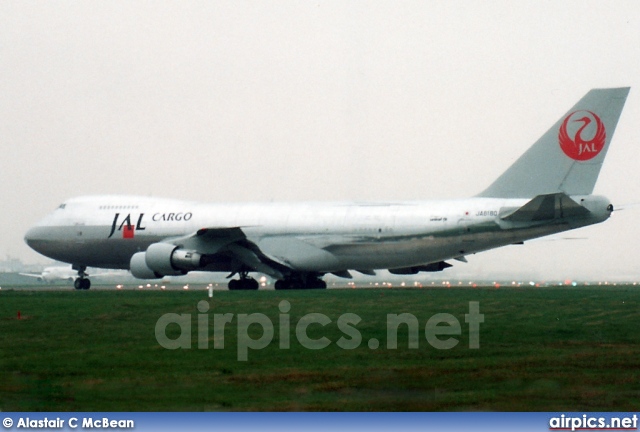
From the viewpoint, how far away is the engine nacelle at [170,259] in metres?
45.5

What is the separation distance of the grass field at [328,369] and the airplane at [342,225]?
14020 mm

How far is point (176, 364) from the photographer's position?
1702 cm

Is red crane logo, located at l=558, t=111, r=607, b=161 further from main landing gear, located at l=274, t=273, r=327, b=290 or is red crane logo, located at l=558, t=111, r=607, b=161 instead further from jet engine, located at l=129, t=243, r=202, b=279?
jet engine, located at l=129, t=243, r=202, b=279

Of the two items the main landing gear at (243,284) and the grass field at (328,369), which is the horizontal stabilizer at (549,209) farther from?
the main landing gear at (243,284)

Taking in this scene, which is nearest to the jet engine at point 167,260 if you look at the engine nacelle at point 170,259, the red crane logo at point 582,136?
the engine nacelle at point 170,259

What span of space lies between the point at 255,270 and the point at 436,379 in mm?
32933

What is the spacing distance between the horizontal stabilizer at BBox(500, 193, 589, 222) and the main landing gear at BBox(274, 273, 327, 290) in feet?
39.8

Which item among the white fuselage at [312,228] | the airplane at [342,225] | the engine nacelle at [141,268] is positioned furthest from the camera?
the engine nacelle at [141,268]

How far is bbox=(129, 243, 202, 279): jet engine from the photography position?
45.5 m

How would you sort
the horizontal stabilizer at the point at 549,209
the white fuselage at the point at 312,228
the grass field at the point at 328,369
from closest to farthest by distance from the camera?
the grass field at the point at 328,369 < the horizontal stabilizer at the point at 549,209 < the white fuselage at the point at 312,228

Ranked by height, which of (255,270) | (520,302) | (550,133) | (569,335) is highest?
(550,133)

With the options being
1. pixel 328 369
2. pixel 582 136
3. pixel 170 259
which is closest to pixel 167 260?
pixel 170 259

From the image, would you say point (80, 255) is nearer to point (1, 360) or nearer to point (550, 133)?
point (550, 133)

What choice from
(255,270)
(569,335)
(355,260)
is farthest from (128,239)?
(569,335)
